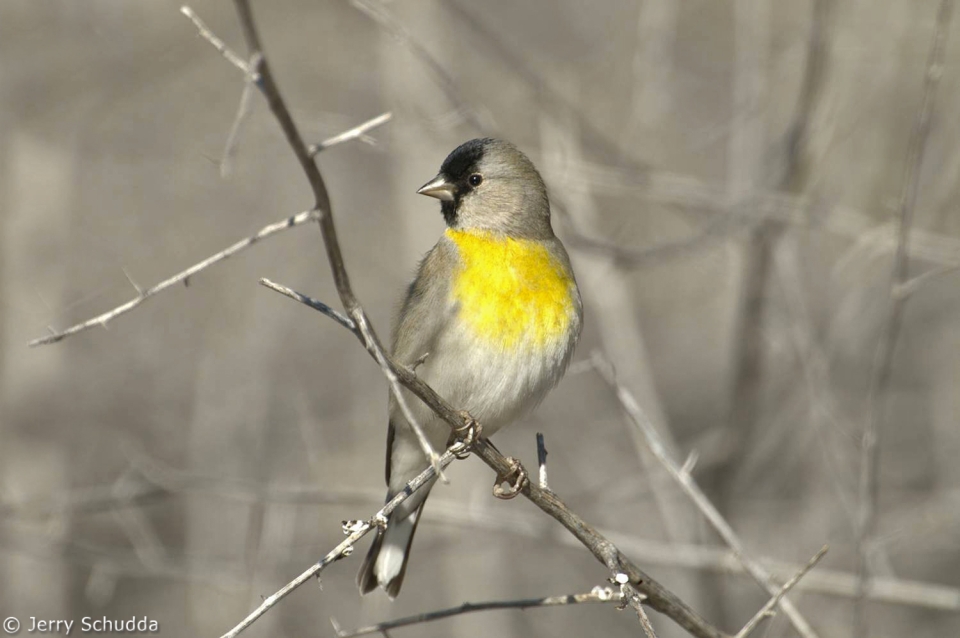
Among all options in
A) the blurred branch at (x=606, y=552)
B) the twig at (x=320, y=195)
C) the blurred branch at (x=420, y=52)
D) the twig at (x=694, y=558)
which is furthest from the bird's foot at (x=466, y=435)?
the blurred branch at (x=420, y=52)

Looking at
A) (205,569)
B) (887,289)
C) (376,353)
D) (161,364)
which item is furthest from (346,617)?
(376,353)

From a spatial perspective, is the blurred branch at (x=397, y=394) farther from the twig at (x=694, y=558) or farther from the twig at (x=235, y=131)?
the twig at (x=694, y=558)

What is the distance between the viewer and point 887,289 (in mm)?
6645

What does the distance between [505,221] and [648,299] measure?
517cm

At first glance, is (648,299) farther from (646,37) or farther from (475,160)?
(475,160)

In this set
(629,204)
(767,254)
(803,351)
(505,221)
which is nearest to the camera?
(505,221)

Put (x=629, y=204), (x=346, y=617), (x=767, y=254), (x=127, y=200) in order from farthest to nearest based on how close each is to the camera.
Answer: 1. (x=127, y=200)
2. (x=629, y=204)
3. (x=346, y=617)
4. (x=767, y=254)

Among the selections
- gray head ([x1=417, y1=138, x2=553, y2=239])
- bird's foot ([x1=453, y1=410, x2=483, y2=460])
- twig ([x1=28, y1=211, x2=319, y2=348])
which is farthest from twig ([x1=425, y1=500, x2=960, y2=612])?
twig ([x1=28, y1=211, x2=319, y2=348])

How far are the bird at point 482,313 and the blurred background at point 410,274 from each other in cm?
39

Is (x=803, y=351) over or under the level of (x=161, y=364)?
under

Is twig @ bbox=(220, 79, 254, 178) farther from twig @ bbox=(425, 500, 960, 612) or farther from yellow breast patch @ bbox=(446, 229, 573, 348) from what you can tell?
twig @ bbox=(425, 500, 960, 612)

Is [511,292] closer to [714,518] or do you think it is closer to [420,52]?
[714,518]

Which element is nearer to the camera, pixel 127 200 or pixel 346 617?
pixel 346 617

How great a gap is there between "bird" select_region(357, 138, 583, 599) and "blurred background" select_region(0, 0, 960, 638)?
394 mm
